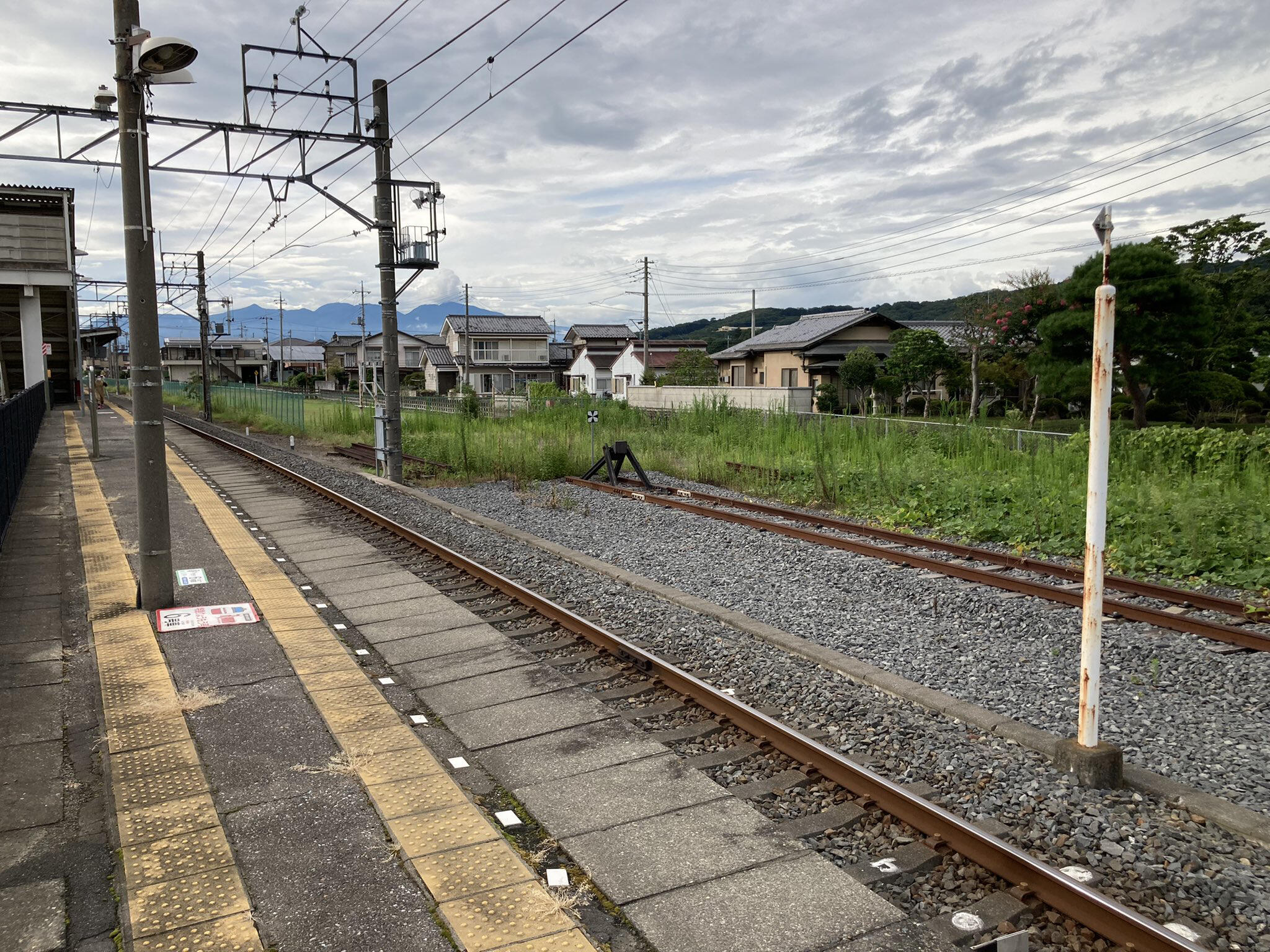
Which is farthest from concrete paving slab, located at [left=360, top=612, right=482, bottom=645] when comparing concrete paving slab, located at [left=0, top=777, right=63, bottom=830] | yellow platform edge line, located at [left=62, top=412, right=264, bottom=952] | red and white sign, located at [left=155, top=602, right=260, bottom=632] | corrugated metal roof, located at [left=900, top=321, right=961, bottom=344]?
corrugated metal roof, located at [left=900, top=321, right=961, bottom=344]

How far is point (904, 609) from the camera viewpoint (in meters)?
7.38

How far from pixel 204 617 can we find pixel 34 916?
421 cm

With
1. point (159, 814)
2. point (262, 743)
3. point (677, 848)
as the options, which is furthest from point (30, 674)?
point (677, 848)

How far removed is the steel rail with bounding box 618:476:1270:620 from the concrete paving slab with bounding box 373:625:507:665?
510cm

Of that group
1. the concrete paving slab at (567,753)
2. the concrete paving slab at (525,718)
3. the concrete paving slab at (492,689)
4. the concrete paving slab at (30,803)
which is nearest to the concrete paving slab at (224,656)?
the concrete paving slab at (492,689)

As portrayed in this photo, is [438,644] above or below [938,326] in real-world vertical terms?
below

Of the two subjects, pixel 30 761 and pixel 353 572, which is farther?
pixel 353 572

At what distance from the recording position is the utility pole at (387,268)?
15391 mm

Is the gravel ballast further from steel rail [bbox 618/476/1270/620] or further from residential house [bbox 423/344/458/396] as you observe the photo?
residential house [bbox 423/344/458/396]

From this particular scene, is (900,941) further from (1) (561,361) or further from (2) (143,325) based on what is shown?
(1) (561,361)

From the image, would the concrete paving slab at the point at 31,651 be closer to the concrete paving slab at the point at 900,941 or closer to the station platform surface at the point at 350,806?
the station platform surface at the point at 350,806

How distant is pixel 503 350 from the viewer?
6938 centimetres

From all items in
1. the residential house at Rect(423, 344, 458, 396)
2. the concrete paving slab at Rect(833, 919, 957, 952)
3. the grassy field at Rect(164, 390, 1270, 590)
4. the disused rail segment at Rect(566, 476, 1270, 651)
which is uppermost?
the residential house at Rect(423, 344, 458, 396)

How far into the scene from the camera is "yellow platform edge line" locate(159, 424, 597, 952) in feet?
10.4
